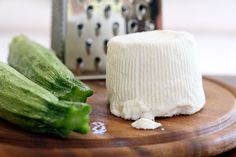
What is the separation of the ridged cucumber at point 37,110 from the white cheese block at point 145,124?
0.39 ft

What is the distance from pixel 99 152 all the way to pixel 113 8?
2.10ft

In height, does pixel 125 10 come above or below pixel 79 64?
above

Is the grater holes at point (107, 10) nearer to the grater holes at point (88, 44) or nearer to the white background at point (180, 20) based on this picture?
the grater holes at point (88, 44)

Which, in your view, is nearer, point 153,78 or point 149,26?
point 153,78

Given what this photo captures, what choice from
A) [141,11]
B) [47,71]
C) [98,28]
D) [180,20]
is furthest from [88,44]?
[180,20]

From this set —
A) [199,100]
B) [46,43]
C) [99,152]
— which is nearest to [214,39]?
[46,43]

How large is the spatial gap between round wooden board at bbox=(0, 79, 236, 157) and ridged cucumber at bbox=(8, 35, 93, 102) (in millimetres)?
70

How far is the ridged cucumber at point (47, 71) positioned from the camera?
2.96 feet

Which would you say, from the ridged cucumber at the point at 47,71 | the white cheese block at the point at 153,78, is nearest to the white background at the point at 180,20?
the ridged cucumber at the point at 47,71

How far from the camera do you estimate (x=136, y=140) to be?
2.62 ft

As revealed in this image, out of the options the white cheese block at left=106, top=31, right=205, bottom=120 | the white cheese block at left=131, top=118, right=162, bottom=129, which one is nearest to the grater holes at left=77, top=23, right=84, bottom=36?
the white cheese block at left=106, top=31, right=205, bottom=120

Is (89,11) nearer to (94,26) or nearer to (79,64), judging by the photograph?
(94,26)

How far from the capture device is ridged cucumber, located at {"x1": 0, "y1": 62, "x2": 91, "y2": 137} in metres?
0.75

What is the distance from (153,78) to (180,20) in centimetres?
112
